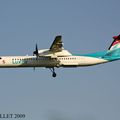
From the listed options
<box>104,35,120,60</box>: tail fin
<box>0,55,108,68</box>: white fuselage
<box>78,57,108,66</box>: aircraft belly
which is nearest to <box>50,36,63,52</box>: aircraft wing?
<box>0,55,108,68</box>: white fuselage

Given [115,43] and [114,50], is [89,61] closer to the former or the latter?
[114,50]

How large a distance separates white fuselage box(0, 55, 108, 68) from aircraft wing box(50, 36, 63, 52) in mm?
1303

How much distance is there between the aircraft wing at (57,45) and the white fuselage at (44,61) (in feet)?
4.28

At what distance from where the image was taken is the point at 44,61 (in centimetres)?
4625

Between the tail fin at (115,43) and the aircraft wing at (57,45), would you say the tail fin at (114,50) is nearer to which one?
the tail fin at (115,43)

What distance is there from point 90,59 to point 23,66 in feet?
29.7

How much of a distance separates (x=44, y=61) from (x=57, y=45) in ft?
10.1

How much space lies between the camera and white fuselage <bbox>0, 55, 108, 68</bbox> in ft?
152

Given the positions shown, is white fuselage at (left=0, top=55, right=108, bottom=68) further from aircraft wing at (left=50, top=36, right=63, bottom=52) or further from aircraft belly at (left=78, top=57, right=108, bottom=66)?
aircraft wing at (left=50, top=36, right=63, bottom=52)

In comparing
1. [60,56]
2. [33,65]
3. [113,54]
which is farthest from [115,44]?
[33,65]

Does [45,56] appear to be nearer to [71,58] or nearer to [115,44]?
[71,58]

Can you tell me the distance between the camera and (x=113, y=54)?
4928 cm

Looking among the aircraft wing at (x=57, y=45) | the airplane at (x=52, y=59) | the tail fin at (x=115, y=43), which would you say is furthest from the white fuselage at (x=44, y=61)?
the tail fin at (x=115, y=43)

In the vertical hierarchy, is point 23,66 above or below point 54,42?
below
